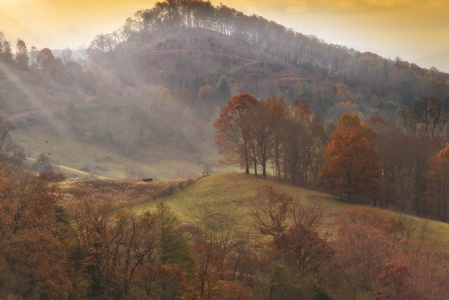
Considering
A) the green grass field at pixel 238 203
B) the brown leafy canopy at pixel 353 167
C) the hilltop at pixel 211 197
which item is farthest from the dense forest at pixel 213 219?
the green grass field at pixel 238 203

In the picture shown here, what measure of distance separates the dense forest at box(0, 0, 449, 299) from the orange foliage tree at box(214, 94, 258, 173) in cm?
24

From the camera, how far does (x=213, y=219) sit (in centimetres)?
4531

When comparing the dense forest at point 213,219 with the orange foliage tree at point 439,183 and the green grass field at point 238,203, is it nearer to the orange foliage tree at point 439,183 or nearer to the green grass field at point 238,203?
the orange foliage tree at point 439,183

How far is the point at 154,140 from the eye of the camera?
374 feet

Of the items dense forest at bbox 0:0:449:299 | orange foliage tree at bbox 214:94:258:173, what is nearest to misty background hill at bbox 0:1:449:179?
dense forest at bbox 0:0:449:299

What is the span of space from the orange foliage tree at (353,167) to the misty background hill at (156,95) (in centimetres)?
4707

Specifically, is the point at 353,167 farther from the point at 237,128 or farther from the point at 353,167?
the point at 237,128

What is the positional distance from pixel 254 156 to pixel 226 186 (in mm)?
8530

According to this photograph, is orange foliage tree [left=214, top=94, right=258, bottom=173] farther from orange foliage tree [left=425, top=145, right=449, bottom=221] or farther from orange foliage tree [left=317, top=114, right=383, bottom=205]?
orange foliage tree [left=425, top=145, right=449, bottom=221]

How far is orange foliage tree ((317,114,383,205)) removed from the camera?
1975 inches

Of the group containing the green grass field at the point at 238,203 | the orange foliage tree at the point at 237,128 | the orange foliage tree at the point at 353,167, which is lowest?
the green grass field at the point at 238,203

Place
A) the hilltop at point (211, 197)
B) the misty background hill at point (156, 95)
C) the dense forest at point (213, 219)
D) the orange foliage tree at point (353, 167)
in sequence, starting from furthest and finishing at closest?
the misty background hill at point (156, 95) < the orange foliage tree at point (353, 167) < the hilltop at point (211, 197) < the dense forest at point (213, 219)

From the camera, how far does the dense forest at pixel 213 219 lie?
24.4 metres

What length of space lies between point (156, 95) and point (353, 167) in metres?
93.1
